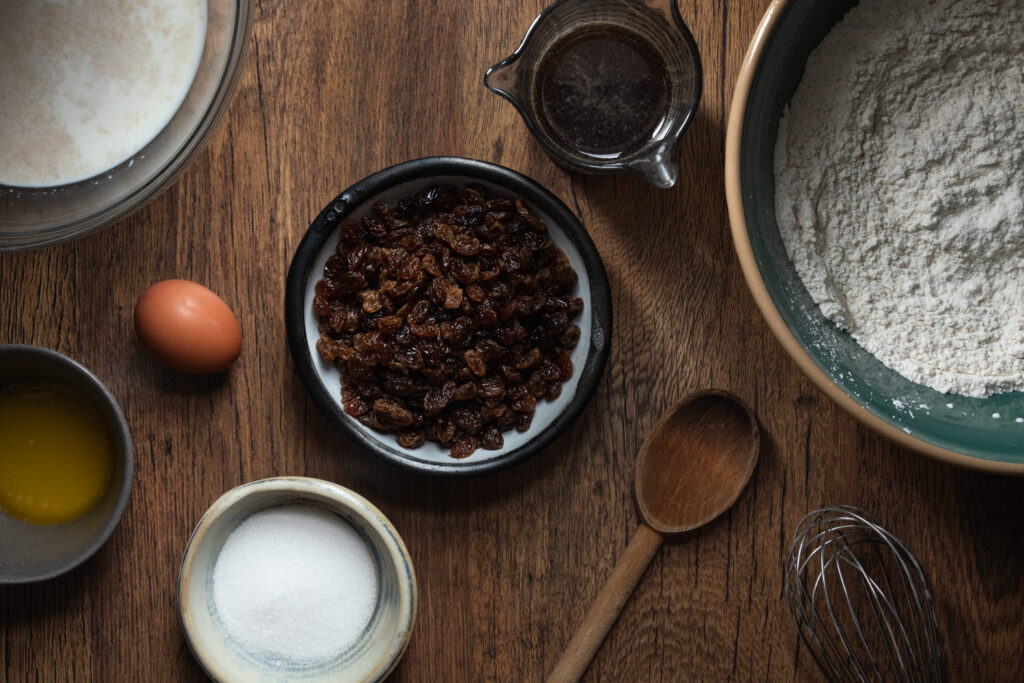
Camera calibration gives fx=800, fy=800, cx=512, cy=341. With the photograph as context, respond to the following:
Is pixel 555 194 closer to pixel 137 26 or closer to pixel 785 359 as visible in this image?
pixel 785 359

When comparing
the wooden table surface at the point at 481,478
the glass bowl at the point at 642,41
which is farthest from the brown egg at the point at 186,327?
the glass bowl at the point at 642,41

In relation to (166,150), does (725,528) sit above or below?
below

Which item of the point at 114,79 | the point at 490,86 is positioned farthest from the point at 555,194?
the point at 114,79

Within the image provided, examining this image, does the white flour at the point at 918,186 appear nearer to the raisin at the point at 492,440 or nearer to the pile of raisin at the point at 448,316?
the pile of raisin at the point at 448,316

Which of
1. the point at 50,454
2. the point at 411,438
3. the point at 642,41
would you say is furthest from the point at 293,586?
the point at 642,41

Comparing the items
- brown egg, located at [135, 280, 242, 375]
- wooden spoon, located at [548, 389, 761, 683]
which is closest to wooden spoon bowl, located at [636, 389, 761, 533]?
wooden spoon, located at [548, 389, 761, 683]

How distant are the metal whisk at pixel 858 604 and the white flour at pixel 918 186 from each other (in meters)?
0.28

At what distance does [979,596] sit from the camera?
1.15 m

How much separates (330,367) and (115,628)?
0.50 metres

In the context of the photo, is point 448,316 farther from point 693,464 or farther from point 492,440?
point 693,464

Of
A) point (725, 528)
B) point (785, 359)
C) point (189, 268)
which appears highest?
point (189, 268)

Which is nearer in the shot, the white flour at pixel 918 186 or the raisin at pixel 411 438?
the white flour at pixel 918 186

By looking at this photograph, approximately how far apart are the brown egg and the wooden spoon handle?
62 cm

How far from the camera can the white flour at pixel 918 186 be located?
0.98 m
